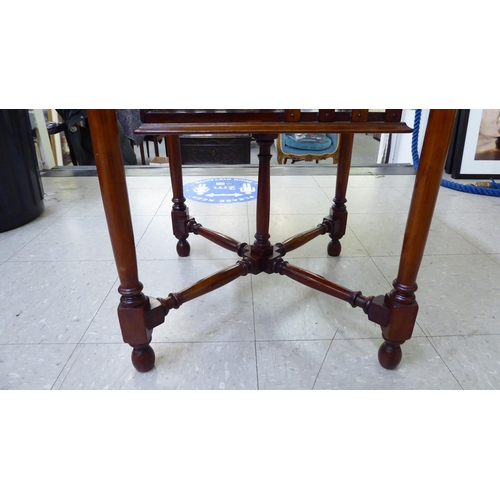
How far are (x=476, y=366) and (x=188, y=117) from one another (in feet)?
2.65

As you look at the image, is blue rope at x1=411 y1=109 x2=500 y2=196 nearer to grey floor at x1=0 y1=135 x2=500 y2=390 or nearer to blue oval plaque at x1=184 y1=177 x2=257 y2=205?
grey floor at x1=0 y1=135 x2=500 y2=390

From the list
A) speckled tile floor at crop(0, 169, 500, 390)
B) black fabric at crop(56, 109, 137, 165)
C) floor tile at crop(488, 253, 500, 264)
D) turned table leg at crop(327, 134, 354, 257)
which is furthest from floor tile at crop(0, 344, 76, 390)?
black fabric at crop(56, 109, 137, 165)

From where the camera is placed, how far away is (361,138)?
5.68 meters

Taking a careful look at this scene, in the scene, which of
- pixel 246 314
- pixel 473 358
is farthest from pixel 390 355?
pixel 246 314

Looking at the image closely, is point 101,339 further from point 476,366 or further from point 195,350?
point 476,366

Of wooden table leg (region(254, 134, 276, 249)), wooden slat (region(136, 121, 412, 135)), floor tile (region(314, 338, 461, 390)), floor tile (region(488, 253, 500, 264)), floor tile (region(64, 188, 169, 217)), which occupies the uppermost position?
wooden slat (region(136, 121, 412, 135))

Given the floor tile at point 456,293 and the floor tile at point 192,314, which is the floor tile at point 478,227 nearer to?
the floor tile at point 456,293

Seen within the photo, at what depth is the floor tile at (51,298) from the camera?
982mm

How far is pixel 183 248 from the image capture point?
4.51 feet

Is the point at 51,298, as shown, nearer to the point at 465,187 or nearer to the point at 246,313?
the point at 246,313

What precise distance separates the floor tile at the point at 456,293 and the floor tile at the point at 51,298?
889 millimetres

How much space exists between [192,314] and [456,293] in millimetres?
767

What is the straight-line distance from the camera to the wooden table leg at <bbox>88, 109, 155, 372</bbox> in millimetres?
638
